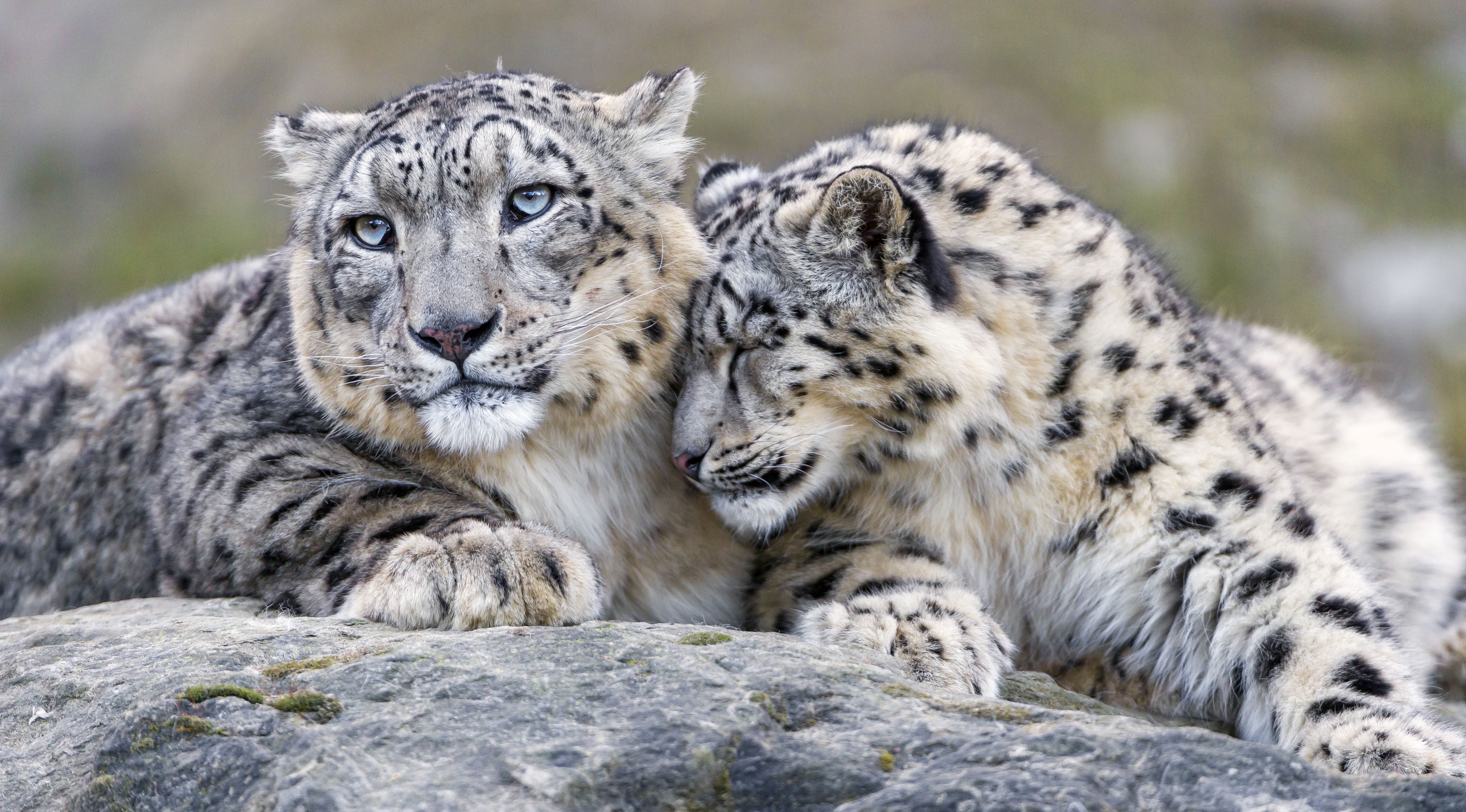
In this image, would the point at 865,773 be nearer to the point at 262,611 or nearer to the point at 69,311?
the point at 262,611

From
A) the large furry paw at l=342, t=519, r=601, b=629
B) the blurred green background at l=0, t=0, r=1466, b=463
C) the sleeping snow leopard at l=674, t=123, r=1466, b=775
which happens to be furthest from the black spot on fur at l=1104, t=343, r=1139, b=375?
the blurred green background at l=0, t=0, r=1466, b=463

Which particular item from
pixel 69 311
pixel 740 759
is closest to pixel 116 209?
pixel 69 311

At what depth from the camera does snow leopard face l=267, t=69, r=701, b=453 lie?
393 centimetres

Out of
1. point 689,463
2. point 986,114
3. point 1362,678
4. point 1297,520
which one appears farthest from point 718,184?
point 986,114

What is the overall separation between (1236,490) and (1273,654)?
1.58ft

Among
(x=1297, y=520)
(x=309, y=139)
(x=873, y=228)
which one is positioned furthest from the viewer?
(x=309, y=139)

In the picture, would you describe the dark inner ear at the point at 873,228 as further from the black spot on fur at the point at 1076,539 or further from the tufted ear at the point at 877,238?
the black spot on fur at the point at 1076,539

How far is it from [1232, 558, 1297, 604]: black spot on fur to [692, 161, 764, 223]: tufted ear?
7.01 ft

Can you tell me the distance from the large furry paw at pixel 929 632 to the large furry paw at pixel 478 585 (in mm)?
705

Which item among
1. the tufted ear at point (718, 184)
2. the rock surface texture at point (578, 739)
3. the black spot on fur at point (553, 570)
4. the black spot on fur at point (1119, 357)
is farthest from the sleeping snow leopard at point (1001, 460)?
the rock surface texture at point (578, 739)

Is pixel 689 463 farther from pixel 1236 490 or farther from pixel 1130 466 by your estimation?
pixel 1236 490

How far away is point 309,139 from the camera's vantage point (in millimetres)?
4750

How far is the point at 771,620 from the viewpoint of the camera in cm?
Result: 444

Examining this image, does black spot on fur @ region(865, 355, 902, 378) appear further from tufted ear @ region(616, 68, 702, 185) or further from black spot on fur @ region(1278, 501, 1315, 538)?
black spot on fur @ region(1278, 501, 1315, 538)
